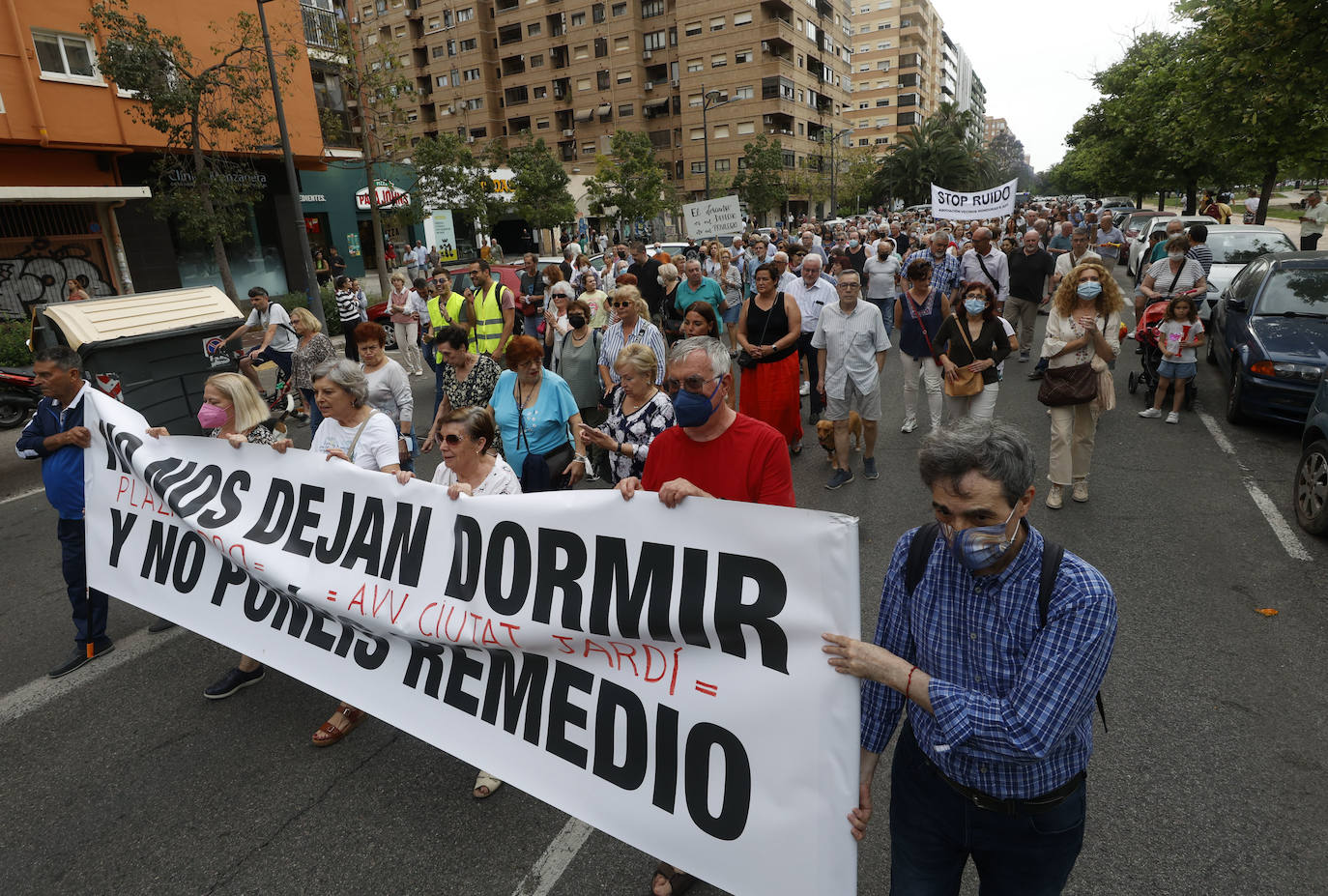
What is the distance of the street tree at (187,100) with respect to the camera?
1599cm

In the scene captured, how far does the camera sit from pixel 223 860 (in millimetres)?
3004

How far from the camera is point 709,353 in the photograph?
→ 306 centimetres

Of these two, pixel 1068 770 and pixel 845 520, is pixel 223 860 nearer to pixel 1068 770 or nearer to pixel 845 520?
pixel 845 520

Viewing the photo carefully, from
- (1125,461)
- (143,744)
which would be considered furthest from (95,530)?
(1125,461)

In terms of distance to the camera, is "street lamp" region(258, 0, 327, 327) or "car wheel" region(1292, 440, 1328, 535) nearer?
"car wheel" region(1292, 440, 1328, 535)

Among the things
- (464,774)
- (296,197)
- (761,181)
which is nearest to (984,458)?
(464,774)

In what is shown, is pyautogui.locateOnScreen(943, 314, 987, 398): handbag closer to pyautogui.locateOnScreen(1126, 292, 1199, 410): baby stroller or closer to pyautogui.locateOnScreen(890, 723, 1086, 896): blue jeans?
pyautogui.locateOnScreen(1126, 292, 1199, 410): baby stroller

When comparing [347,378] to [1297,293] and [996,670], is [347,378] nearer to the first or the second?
[996,670]

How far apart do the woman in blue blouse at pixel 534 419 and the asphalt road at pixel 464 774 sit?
183 cm

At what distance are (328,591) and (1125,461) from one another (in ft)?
22.7

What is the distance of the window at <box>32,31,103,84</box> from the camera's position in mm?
17578

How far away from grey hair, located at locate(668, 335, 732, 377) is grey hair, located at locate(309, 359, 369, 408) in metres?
2.06

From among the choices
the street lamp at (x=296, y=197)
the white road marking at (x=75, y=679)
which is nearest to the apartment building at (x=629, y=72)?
the street lamp at (x=296, y=197)

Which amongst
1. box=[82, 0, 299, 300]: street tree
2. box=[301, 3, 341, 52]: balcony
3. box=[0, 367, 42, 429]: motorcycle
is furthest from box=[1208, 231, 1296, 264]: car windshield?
box=[301, 3, 341, 52]: balcony
